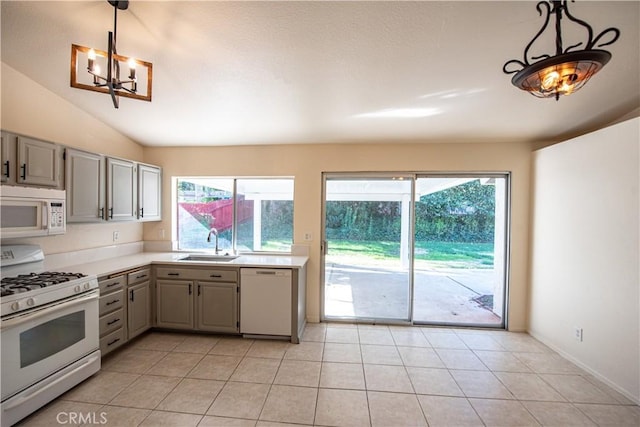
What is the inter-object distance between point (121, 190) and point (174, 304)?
4.67ft

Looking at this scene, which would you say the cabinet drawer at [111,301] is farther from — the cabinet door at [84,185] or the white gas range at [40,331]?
the cabinet door at [84,185]

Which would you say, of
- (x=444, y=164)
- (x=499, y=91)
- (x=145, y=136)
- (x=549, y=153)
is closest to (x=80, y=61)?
(x=145, y=136)

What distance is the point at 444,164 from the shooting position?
335 cm

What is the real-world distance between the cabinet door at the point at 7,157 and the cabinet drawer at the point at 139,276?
1.25 meters

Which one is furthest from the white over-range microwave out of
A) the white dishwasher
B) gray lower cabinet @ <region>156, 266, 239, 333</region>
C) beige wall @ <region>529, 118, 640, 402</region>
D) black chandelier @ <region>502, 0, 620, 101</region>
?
beige wall @ <region>529, 118, 640, 402</region>

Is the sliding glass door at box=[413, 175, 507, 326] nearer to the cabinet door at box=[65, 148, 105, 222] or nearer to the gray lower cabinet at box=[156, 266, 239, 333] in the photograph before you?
the gray lower cabinet at box=[156, 266, 239, 333]

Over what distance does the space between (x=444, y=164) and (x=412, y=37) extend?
1.88 meters

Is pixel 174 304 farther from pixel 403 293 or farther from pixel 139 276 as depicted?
pixel 403 293

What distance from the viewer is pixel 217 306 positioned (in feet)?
9.88

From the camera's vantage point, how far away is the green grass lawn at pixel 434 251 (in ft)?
11.5

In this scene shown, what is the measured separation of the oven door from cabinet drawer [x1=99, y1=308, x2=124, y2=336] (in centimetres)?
18

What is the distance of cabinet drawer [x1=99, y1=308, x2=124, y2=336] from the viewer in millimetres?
2436

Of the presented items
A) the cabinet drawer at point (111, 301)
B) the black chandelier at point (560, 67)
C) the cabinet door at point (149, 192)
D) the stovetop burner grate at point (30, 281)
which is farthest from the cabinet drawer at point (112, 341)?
the black chandelier at point (560, 67)

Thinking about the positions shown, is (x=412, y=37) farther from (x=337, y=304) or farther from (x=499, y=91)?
(x=337, y=304)
